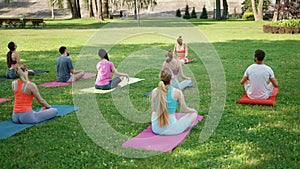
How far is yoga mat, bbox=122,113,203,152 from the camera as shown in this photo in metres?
4.97

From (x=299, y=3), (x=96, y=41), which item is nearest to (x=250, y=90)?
(x=96, y=41)

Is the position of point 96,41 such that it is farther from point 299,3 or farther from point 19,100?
point 299,3

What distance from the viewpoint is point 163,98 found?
5.23m

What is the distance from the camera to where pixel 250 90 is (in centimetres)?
721

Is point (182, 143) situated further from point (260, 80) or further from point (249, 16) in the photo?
point (249, 16)

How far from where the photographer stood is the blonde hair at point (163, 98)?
5.21m

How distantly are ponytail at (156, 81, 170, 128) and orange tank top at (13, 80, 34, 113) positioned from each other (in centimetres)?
228

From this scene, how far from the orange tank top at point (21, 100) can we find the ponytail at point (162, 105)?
2277mm

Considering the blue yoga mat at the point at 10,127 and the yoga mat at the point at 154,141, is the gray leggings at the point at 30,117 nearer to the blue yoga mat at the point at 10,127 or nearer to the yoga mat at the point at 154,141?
the blue yoga mat at the point at 10,127

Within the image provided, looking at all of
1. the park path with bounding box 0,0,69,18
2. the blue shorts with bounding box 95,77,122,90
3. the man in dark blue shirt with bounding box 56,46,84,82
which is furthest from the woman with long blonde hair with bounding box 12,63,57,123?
the park path with bounding box 0,0,69,18

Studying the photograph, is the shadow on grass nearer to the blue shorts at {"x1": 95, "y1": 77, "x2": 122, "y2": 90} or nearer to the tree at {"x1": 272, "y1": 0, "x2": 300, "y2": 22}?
the blue shorts at {"x1": 95, "y1": 77, "x2": 122, "y2": 90}

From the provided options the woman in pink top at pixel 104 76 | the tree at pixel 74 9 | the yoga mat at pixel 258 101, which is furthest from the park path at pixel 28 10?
the yoga mat at pixel 258 101

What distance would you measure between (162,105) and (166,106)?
3.3 inches

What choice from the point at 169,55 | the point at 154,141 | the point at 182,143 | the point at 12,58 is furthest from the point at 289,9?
the point at 154,141
